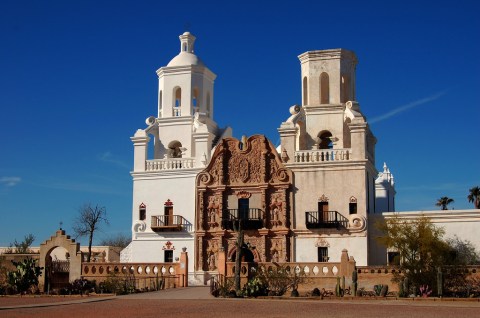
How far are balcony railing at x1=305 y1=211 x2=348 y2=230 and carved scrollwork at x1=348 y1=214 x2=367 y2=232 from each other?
0.98ft

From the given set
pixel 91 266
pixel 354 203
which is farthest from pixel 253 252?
pixel 91 266

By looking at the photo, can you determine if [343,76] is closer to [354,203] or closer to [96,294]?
[354,203]

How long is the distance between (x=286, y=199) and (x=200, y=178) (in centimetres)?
596

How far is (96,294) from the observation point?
34.7m

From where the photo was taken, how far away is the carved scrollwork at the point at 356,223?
136 ft

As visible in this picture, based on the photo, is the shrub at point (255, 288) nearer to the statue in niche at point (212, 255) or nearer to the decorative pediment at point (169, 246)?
the statue in niche at point (212, 255)

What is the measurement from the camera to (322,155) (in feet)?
142

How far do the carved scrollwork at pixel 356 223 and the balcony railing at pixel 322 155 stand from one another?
11.7 feet

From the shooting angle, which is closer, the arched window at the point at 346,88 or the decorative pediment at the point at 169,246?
the decorative pediment at the point at 169,246

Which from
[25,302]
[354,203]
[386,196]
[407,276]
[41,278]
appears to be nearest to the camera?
[25,302]

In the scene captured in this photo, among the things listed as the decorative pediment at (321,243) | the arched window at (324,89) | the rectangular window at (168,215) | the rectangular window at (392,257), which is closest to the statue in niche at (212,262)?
the rectangular window at (168,215)

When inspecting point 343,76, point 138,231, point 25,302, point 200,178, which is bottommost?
point 25,302

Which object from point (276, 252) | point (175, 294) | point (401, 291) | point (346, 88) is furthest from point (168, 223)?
point (401, 291)

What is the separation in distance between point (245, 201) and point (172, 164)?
5650 mm
